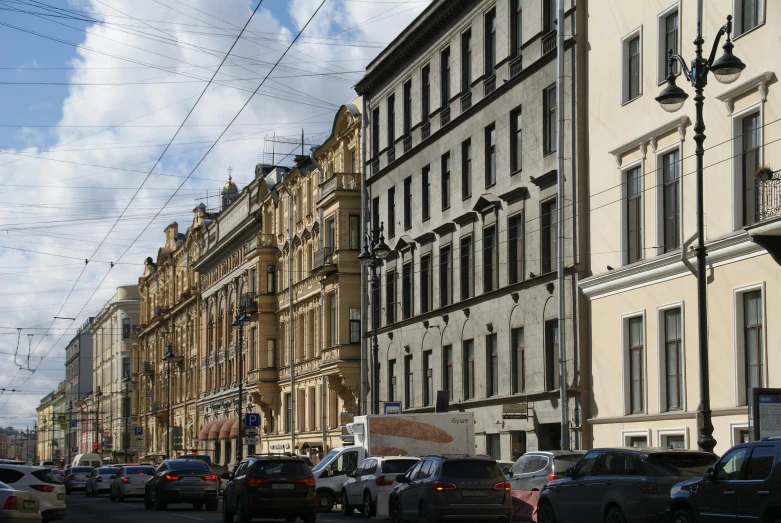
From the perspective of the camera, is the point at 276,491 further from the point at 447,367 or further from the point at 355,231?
the point at 355,231

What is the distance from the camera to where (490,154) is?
142 feet

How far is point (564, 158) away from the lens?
37.1 metres

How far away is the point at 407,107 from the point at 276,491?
1079 inches

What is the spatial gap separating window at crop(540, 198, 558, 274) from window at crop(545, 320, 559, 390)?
1719 mm

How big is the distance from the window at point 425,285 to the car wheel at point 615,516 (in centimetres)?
2872

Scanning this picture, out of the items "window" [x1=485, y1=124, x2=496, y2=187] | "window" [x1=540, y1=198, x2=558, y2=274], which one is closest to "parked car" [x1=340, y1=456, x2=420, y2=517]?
"window" [x1=540, y1=198, x2=558, y2=274]

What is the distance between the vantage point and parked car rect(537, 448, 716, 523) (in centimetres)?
1944

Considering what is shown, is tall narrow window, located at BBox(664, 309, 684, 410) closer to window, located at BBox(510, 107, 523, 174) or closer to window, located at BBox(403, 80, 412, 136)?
window, located at BBox(510, 107, 523, 174)

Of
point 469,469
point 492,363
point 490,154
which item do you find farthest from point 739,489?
point 490,154

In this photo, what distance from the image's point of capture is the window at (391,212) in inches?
2088

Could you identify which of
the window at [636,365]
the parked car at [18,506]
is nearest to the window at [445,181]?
the window at [636,365]

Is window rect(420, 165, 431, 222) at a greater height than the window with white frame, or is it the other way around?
the window with white frame

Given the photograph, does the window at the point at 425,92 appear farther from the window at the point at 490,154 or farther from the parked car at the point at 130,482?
the parked car at the point at 130,482

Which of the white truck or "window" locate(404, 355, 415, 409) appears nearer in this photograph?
the white truck
